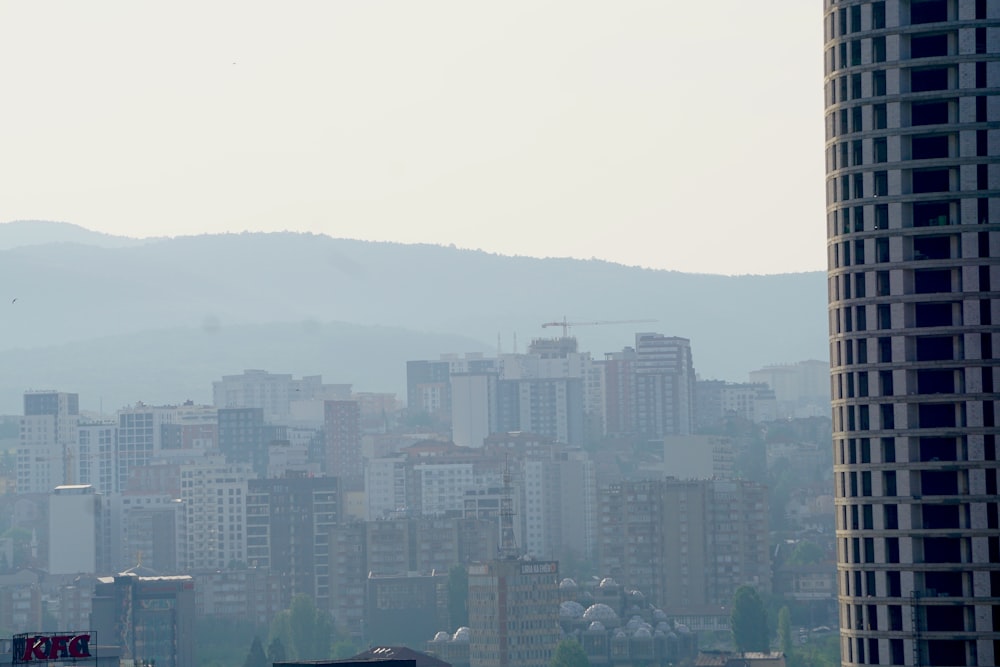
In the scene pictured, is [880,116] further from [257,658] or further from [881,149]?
[257,658]

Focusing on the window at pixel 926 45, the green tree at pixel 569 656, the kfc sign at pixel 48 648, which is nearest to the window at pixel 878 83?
the window at pixel 926 45

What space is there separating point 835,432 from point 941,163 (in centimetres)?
969

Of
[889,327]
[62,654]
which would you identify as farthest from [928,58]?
[62,654]

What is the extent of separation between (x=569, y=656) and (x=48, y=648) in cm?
Result: 9590

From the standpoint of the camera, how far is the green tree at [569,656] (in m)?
186

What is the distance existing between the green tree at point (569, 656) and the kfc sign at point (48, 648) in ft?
306

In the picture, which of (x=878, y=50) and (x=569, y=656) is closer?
(x=878, y=50)

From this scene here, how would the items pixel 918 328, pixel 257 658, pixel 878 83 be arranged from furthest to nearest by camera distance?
pixel 257 658 < pixel 878 83 < pixel 918 328

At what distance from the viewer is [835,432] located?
93.9m

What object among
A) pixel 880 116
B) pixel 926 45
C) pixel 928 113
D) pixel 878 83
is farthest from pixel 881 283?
pixel 926 45

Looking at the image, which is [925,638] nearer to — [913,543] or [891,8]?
[913,543]

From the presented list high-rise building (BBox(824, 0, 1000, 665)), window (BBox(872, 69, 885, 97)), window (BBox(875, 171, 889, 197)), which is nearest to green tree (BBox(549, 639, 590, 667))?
high-rise building (BBox(824, 0, 1000, 665))

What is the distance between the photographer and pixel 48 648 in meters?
93.1

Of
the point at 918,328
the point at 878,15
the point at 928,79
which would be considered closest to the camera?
the point at 918,328
